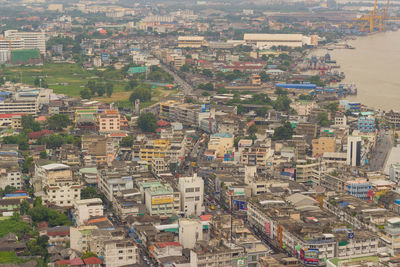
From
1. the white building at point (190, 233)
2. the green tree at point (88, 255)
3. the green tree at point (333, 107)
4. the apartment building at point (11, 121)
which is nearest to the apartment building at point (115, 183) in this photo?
the white building at point (190, 233)

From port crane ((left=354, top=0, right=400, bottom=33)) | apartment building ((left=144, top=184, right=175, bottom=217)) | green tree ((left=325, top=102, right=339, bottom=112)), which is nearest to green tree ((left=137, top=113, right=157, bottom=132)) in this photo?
green tree ((left=325, top=102, right=339, bottom=112))

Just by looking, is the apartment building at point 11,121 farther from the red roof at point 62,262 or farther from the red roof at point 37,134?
the red roof at point 62,262

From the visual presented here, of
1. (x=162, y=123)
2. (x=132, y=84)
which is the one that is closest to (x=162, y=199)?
(x=162, y=123)

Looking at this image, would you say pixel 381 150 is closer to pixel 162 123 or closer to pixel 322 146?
pixel 322 146

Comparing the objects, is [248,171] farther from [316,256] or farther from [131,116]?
[131,116]

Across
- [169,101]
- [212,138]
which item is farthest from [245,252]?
[169,101]

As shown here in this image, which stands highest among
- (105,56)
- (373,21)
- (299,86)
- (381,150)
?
(373,21)
